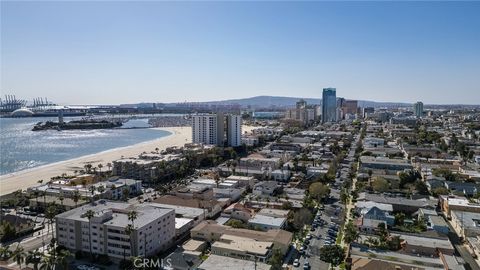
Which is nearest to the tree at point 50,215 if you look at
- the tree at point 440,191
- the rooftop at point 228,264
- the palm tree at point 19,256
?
the palm tree at point 19,256

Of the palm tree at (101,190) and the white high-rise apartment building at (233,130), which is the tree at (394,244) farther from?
the white high-rise apartment building at (233,130)

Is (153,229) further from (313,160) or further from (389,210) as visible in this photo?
(313,160)

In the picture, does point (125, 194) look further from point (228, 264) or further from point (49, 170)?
point (49, 170)

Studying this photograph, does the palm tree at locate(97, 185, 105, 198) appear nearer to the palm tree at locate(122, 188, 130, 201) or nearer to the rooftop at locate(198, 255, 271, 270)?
the palm tree at locate(122, 188, 130, 201)

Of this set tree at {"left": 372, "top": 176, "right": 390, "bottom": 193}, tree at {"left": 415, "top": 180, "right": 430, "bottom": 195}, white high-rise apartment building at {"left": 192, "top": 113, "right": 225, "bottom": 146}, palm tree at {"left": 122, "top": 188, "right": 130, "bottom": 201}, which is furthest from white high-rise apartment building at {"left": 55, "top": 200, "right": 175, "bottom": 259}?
white high-rise apartment building at {"left": 192, "top": 113, "right": 225, "bottom": 146}

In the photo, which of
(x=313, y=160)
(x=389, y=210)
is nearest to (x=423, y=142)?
(x=313, y=160)
